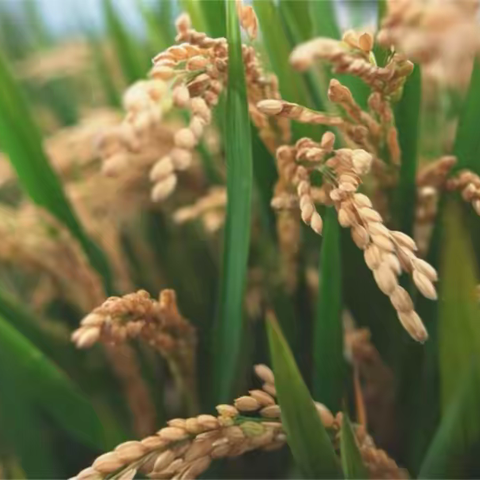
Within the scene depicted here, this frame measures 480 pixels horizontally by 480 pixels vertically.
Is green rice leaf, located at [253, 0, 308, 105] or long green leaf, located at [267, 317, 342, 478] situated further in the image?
green rice leaf, located at [253, 0, 308, 105]

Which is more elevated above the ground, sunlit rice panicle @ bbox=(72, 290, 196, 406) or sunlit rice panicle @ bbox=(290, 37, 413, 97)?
sunlit rice panicle @ bbox=(290, 37, 413, 97)

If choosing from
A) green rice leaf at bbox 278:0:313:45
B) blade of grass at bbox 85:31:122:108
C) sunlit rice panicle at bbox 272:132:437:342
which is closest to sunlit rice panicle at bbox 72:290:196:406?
sunlit rice panicle at bbox 272:132:437:342

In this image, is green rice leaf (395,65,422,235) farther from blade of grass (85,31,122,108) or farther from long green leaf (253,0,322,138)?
blade of grass (85,31,122,108)

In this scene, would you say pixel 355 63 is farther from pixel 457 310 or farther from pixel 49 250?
pixel 49 250

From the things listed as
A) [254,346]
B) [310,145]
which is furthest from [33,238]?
[310,145]

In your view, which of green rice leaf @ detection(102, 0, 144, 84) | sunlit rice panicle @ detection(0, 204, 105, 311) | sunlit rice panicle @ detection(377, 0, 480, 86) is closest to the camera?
sunlit rice panicle @ detection(377, 0, 480, 86)

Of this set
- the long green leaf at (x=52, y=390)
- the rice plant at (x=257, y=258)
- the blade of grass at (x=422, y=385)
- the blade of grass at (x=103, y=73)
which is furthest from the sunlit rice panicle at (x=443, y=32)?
the blade of grass at (x=103, y=73)

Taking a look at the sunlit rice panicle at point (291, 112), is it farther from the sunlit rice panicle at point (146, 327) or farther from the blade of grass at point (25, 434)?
the blade of grass at point (25, 434)
